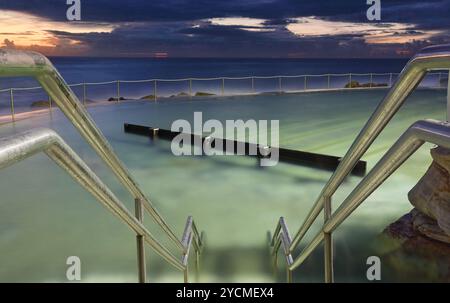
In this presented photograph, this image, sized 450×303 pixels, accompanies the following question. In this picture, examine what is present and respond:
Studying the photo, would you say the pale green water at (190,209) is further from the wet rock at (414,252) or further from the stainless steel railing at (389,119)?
the stainless steel railing at (389,119)

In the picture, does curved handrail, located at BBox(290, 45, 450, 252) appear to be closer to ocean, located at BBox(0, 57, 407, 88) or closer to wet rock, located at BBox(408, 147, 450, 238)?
wet rock, located at BBox(408, 147, 450, 238)

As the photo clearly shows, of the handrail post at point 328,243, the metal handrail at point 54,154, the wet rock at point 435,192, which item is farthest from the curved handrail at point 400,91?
the wet rock at point 435,192

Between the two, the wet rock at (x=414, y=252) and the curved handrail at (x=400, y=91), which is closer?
the curved handrail at (x=400, y=91)

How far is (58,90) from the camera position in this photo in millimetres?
1054

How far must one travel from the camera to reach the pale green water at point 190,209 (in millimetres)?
4191

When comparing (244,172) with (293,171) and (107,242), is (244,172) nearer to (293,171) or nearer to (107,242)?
(293,171)

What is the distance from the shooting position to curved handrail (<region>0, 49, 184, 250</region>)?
0.76 metres

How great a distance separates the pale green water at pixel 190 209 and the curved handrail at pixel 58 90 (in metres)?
1.25

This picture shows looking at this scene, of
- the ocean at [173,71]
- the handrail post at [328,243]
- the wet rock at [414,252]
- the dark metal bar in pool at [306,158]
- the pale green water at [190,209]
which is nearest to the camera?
the handrail post at [328,243]

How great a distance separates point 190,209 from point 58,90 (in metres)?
4.49

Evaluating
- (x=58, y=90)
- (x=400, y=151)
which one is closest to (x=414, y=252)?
(x=400, y=151)

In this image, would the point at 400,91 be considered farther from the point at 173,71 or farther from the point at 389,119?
the point at 173,71

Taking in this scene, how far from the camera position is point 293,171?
6723 millimetres

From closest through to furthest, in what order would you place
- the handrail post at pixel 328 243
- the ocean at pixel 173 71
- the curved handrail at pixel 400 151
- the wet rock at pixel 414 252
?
the curved handrail at pixel 400 151, the handrail post at pixel 328 243, the wet rock at pixel 414 252, the ocean at pixel 173 71
